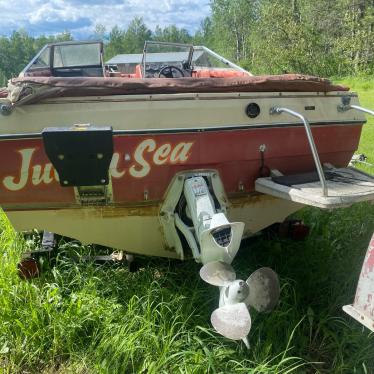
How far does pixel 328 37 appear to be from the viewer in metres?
24.8

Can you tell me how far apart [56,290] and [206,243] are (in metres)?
1.12

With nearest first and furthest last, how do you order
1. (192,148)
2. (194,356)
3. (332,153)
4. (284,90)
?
(194,356)
(192,148)
(284,90)
(332,153)

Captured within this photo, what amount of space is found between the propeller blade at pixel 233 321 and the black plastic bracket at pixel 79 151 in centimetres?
97

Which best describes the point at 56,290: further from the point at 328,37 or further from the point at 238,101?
the point at 328,37

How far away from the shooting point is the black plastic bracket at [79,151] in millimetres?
2281

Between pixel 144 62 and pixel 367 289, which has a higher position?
pixel 144 62

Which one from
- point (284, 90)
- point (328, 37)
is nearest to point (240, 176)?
point (284, 90)

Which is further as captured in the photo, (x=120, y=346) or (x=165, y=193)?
(x=165, y=193)

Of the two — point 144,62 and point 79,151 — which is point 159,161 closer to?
point 79,151

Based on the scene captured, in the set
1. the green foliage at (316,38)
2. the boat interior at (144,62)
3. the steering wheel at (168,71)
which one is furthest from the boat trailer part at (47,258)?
the green foliage at (316,38)

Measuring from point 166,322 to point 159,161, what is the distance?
95cm

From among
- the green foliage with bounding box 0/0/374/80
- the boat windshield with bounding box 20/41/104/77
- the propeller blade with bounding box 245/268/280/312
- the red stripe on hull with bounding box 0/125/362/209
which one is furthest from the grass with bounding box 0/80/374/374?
the green foliage with bounding box 0/0/374/80

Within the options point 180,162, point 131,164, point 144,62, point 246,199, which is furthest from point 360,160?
point 131,164

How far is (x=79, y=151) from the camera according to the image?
2336 millimetres
